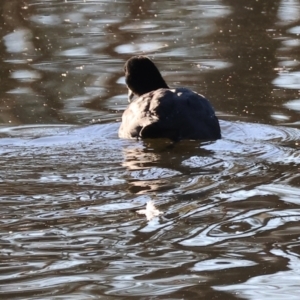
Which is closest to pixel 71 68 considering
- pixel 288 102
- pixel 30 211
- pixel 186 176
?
pixel 288 102

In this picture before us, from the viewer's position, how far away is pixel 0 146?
23.2 ft

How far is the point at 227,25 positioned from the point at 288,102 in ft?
13.3

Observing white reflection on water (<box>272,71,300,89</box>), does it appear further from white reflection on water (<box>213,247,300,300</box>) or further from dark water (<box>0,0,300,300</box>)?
white reflection on water (<box>213,247,300,300</box>)

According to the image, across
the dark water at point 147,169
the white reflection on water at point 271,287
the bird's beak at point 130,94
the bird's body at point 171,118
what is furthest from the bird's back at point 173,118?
the white reflection on water at point 271,287

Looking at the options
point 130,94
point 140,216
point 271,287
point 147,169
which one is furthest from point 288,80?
point 271,287

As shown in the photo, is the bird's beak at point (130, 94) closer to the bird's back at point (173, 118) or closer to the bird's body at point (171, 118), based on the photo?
the bird's body at point (171, 118)

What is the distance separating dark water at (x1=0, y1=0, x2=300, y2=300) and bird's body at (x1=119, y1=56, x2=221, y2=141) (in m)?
0.11

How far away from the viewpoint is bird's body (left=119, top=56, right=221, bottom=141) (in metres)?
7.16

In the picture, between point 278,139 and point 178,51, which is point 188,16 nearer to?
point 178,51

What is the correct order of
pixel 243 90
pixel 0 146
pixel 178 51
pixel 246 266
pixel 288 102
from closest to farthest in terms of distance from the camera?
pixel 246 266, pixel 0 146, pixel 288 102, pixel 243 90, pixel 178 51

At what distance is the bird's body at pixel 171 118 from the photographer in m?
7.16

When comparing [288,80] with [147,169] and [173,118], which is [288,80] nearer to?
[173,118]

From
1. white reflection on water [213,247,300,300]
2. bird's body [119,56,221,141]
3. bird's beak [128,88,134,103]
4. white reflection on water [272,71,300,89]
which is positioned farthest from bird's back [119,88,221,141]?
white reflection on water [213,247,300,300]

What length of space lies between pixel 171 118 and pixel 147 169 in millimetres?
984
